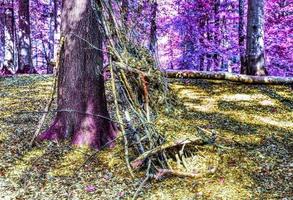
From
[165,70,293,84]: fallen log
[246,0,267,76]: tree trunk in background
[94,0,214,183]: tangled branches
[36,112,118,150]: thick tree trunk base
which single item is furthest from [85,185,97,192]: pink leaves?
[246,0,267,76]: tree trunk in background

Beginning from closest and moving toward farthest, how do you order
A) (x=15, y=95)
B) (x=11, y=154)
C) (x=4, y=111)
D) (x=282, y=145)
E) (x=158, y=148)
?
1. (x=158, y=148)
2. (x=11, y=154)
3. (x=282, y=145)
4. (x=4, y=111)
5. (x=15, y=95)

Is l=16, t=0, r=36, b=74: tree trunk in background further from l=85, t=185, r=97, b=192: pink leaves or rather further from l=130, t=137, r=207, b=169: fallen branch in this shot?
l=85, t=185, r=97, b=192: pink leaves

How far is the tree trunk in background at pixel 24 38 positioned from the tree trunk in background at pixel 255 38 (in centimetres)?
756

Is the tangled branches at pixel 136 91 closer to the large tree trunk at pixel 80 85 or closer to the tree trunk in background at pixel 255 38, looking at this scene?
the large tree trunk at pixel 80 85

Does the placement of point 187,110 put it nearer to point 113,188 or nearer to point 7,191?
point 113,188

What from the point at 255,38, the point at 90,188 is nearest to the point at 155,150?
the point at 90,188

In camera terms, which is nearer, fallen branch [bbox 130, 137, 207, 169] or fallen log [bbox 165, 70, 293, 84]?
fallen branch [bbox 130, 137, 207, 169]

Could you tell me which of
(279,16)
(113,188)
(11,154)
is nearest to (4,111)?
(11,154)

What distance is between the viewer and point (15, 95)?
836cm

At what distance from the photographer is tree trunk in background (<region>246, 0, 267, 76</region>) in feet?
28.9

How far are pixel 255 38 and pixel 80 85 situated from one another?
546 cm

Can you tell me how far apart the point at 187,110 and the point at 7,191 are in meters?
3.64

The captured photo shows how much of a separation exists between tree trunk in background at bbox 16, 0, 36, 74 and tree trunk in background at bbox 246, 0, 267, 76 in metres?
7.56

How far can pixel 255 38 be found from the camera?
9.03m
